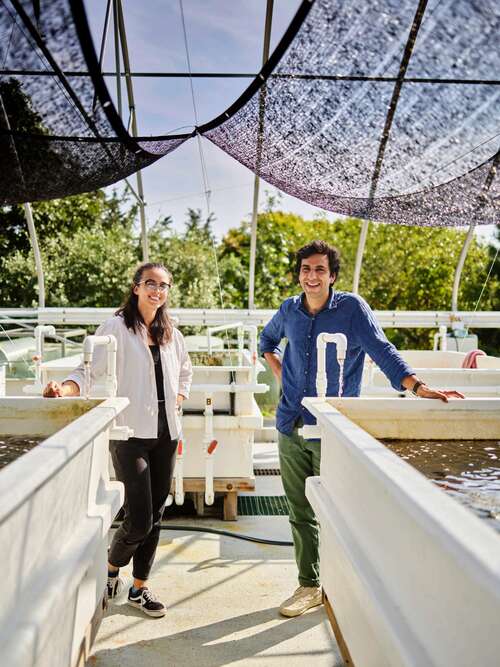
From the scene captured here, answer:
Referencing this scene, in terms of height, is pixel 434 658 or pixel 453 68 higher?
pixel 453 68

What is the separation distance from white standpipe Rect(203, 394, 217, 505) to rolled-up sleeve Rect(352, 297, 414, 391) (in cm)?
127

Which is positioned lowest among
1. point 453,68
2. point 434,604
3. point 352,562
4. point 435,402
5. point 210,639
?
point 210,639

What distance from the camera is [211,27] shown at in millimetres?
6262

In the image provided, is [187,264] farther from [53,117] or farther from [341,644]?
[341,644]

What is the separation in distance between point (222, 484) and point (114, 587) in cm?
117

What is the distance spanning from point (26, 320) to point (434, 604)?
5207 millimetres

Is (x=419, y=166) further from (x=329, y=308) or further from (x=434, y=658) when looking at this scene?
(x=434, y=658)

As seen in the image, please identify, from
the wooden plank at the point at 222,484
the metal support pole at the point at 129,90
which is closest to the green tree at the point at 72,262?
the metal support pole at the point at 129,90

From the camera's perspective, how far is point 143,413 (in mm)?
2506

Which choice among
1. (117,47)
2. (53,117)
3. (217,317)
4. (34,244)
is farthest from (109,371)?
(34,244)

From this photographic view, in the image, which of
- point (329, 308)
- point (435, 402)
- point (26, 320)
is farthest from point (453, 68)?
point (26, 320)

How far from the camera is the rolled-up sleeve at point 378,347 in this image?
8.41 feet

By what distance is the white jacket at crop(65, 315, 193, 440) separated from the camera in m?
2.50

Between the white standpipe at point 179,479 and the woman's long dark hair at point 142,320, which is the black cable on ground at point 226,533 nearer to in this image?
the white standpipe at point 179,479
